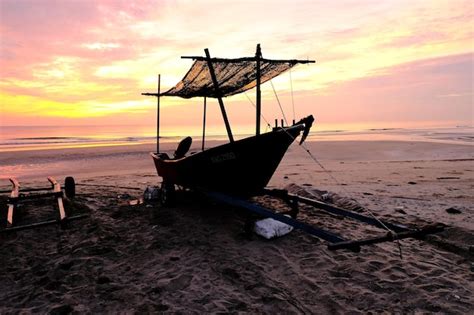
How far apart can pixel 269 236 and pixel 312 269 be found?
3.93ft

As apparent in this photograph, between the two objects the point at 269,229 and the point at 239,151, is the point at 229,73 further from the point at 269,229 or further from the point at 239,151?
the point at 269,229

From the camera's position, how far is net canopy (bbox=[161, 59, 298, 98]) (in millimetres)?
6867

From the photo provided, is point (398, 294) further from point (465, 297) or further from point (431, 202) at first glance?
point (431, 202)

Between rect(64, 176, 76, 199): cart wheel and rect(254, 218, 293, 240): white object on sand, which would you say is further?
rect(64, 176, 76, 199): cart wheel

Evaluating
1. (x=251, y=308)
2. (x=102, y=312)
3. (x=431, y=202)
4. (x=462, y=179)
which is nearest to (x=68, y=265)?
(x=102, y=312)

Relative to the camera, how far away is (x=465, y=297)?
4.07 m

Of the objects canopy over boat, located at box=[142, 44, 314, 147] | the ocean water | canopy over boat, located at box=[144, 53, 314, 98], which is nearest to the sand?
canopy over boat, located at box=[142, 44, 314, 147]

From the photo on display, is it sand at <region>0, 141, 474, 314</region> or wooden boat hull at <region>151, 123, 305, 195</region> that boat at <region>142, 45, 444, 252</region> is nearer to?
wooden boat hull at <region>151, 123, 305, 195</region>

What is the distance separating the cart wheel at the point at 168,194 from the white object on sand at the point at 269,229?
9.14 feet

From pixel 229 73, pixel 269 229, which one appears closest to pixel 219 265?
pixel 269 229

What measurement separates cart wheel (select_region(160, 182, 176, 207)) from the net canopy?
8.47 feet

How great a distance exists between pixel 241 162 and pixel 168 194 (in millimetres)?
2439

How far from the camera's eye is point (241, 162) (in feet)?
21.8

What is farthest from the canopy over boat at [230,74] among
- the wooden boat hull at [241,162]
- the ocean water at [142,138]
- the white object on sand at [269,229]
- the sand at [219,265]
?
the ocean water at [142,138]
